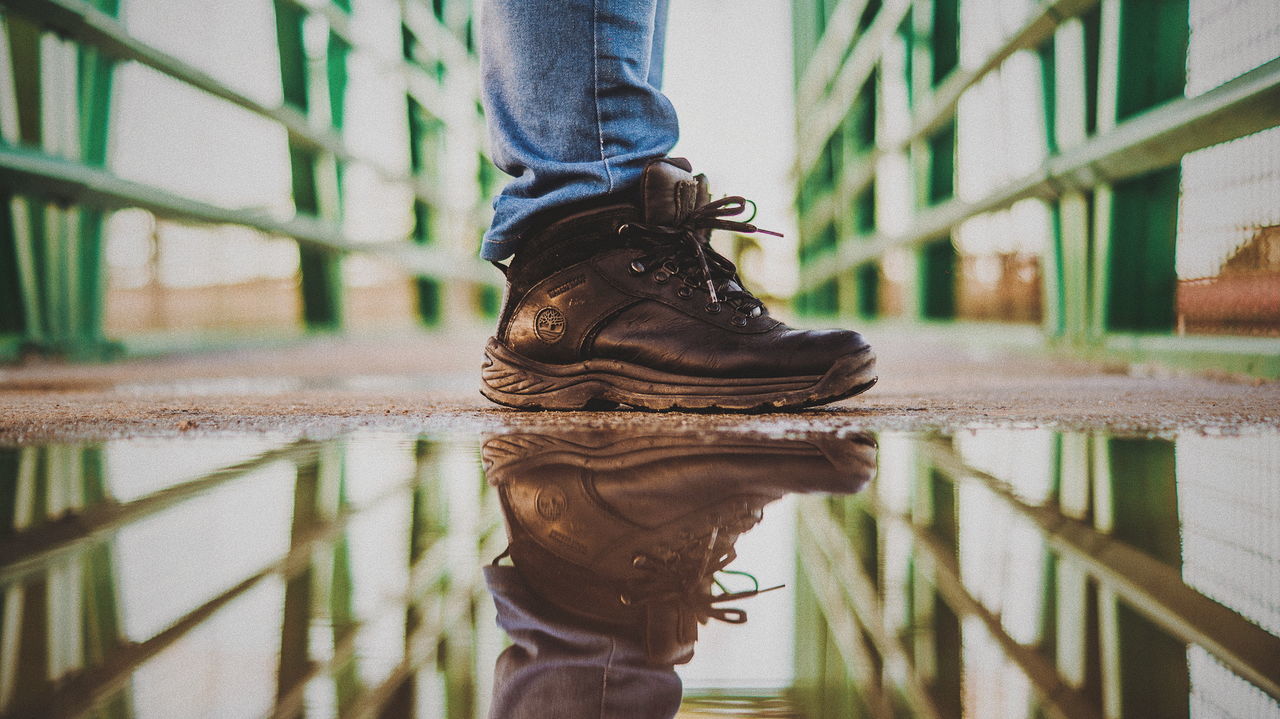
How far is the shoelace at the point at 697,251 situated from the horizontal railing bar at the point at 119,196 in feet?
4.48

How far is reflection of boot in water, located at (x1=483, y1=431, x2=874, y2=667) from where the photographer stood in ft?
0.82

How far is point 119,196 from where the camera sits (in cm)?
189

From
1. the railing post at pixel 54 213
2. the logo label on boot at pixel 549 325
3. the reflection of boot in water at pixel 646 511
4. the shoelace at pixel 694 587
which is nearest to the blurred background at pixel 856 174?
the railing post at pixel 54 213

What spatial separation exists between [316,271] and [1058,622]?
344 cm

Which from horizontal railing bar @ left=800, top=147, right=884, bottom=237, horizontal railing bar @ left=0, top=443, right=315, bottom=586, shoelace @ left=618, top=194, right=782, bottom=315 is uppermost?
horizontal railing bar @ left=800, top=147, right=884, bottom=237

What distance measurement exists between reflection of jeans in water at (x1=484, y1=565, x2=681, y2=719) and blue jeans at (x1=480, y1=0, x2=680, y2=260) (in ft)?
2.11

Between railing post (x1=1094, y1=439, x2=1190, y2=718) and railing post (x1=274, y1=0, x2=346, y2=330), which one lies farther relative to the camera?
railing post (x1=274, y1=0, x2=346, y2=330)

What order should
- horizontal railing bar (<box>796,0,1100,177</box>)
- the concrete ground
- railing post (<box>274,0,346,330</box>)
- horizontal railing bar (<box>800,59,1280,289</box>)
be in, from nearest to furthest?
the concrete ground
horizontal railing bar (<box>800,59,1280,289</box>)
horizontal railing bar (<box>796,0,1100,177</box>)
railing post (<box>274,0,346,330</box>)

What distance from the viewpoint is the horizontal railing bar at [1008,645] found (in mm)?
188

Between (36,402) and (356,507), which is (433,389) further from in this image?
(356,507)

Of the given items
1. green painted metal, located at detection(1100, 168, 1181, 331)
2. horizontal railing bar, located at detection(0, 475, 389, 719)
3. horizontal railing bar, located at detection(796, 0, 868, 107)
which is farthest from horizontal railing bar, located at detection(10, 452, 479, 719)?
horizontal railing bar, located at detection(796, 0, 868, 107)

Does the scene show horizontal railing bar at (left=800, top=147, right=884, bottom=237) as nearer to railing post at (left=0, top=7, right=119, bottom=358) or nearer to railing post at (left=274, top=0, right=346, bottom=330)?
railing post at (left=274, top=0, right=346, bottom=330)

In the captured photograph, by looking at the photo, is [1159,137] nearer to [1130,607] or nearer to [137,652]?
[1130,607]

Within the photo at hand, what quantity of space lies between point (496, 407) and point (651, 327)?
19 cm
